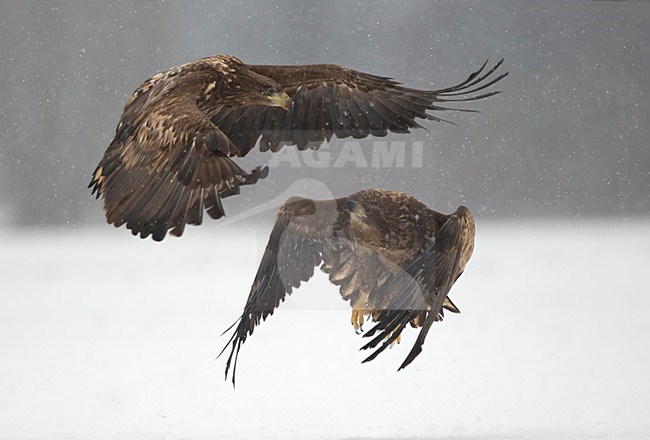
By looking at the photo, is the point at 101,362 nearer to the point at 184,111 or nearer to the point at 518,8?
the point at 184,111

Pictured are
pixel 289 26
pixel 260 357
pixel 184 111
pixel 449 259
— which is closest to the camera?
pixel 184 111

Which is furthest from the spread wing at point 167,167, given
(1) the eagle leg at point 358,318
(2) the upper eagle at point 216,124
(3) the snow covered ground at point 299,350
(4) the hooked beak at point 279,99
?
(1) the eagle leg at point 358,318

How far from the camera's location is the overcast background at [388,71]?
2.02 m

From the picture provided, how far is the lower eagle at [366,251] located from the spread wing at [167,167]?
292 millimetres

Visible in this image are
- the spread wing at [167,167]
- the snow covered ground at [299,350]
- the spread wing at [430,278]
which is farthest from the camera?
the snow covered ground at [299,350]

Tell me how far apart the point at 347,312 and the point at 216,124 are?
52 centimetres

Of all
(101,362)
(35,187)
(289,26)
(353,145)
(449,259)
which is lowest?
(101,362)

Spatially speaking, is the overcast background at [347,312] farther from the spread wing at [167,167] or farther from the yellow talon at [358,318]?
the spread wing at [167,167]

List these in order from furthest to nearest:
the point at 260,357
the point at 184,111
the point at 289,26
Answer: the point at 289,26 < the point at 260,357 < the point at 184,111

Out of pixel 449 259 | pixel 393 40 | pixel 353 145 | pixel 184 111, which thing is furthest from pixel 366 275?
pixel 393 40

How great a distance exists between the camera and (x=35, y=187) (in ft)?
7.08

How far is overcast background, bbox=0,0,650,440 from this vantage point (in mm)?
1887

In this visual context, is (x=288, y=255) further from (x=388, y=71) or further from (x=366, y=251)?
(x=388, y=71)

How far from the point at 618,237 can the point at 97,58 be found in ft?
4.38
